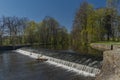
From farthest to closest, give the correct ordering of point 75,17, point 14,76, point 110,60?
point 75,17
point 14,76
point 110,60

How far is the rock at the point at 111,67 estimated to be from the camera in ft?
28.2

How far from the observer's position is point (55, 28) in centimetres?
6481

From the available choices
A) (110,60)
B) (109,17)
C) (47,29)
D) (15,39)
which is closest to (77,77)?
(110,60)

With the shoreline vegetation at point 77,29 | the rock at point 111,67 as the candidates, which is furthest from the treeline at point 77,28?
the rock at point 111,67

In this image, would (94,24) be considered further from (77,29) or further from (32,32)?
(32,32)

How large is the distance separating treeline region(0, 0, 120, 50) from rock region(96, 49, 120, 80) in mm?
27013

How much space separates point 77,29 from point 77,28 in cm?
28

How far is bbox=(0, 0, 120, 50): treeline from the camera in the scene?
46.2 metres

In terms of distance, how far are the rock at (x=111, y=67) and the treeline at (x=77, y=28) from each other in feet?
88.6

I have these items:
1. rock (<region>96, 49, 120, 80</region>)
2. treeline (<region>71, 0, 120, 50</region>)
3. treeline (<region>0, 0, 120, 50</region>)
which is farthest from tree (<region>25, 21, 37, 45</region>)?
rock (<region>96, 49, 120, 80</region>)

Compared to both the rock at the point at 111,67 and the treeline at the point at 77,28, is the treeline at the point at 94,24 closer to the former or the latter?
the treeline at the point at 77,28

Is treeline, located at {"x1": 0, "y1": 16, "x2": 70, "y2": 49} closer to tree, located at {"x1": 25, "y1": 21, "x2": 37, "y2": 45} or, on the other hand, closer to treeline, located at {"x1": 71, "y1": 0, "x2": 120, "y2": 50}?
tree, located at {"x1": 25, "y1": 21, "x2": 37, "y2": 45}

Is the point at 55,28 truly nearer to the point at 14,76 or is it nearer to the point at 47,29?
the point at 47,29

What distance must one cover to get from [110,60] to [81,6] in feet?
134
